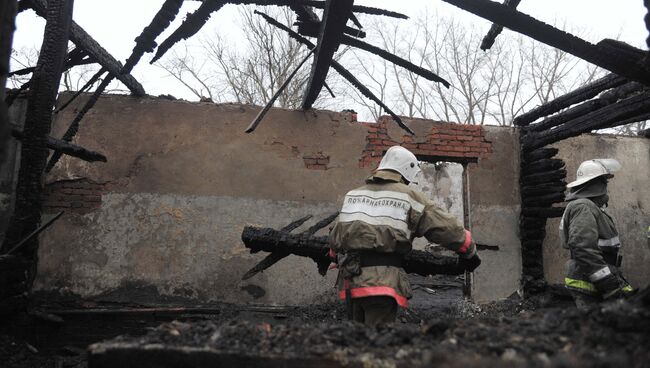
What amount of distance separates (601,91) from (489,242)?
8.22 ft

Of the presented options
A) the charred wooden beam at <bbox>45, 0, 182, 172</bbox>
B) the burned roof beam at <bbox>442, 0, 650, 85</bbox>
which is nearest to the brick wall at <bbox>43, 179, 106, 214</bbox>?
the charred wooden beam at <bbox>45, 0, 182, 172</bbox>

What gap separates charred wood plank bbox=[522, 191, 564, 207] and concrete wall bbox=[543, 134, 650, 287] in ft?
1.91

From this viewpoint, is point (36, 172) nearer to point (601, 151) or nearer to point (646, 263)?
point (601, 151)

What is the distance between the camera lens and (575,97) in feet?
20.1

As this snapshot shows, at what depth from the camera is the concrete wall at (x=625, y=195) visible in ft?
22.8

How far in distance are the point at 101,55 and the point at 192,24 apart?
2054 millimetres

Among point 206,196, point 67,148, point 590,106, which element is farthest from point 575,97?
point 67,148

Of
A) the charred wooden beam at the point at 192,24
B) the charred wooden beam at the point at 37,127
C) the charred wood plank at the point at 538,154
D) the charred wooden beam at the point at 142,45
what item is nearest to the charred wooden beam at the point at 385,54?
→ the charred wooden beam at the point at 192,24

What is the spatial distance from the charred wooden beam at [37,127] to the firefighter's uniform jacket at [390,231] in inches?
110

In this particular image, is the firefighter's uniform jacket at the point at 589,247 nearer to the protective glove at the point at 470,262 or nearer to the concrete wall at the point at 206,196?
the protective glove at the point at 470,262

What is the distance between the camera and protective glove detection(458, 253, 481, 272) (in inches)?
141

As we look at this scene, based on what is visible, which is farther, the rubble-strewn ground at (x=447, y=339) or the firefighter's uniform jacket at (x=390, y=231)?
the firefighter's uniform jacket at (x=390, y=231)

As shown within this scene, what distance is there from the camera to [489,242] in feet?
21.8

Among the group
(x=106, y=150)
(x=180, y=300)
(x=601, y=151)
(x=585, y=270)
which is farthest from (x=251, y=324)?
(x=601, y=151)
